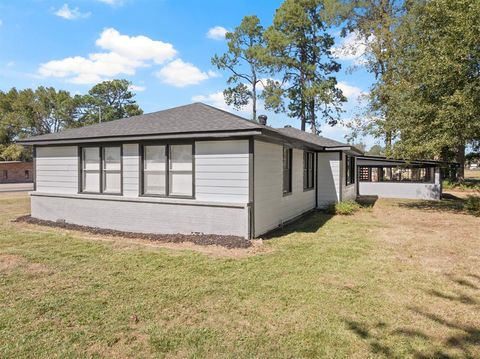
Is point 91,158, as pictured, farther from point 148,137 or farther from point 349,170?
point 349,170

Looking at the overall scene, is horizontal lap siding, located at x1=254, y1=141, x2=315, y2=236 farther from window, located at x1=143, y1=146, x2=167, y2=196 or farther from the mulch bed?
window, located at x1=143, y1=146, x2=167, y2=196

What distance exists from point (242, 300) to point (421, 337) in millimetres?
2225

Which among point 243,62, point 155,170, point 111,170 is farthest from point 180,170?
point 243,62

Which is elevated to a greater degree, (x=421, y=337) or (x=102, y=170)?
(x=102, y=170)

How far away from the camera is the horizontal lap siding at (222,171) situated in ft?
26.4

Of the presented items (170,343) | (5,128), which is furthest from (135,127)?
(5,128)

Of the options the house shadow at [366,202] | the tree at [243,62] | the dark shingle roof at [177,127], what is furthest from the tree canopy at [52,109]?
the house shadow at [366,202]

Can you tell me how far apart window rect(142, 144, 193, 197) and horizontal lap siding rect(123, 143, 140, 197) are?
22 centimetres

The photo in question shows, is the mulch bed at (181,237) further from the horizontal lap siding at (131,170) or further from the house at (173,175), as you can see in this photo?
the horizontal lap siding at (131,170)

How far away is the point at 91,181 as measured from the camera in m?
10.2

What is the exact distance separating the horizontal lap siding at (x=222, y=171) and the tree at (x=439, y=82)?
953 cm

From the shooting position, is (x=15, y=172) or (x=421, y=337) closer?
(x=421, y=337)

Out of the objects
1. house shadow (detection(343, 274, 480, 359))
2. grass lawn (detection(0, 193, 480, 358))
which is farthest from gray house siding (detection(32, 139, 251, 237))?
house shadow (detection(343, 274, 480, 359))

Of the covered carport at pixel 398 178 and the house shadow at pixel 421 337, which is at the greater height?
the covered carport at pixel 398 178
